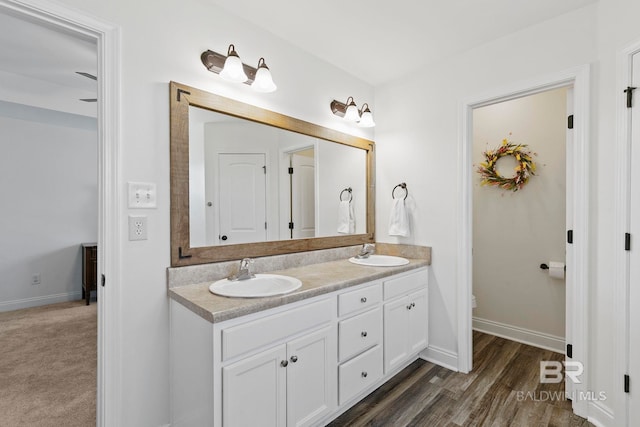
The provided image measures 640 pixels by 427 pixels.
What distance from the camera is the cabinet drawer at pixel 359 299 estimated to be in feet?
5.76

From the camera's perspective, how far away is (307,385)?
1.55 metres

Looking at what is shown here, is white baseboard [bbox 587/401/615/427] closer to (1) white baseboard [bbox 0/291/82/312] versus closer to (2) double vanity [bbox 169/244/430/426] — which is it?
(2) double vanity [bbox 169/244/430/426]

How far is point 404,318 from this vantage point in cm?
221

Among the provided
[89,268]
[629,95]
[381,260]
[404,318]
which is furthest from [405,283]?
[89,268]

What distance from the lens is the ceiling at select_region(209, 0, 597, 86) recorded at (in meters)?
1.80

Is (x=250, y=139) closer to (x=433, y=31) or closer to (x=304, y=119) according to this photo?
(x=304, y=119)

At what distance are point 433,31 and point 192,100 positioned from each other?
64.5 inches

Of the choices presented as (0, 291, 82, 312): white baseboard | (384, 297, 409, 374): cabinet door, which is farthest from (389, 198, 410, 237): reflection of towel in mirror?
(0, 291, 82, 312): white baseboard

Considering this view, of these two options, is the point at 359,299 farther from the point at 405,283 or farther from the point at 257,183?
the point at 257,183

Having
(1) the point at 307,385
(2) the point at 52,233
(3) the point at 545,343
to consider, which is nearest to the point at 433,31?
(1) the point at 307,385

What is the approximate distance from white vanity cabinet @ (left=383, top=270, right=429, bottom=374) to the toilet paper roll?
112 centimetres

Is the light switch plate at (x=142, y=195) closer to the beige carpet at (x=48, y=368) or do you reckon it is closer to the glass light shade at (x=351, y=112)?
the beige carpet at (x=48, y=368)

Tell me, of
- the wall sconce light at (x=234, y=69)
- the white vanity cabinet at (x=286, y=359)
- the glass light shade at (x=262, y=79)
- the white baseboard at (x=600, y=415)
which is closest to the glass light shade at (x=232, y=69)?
the wall sconce light at (x=234, y=69)

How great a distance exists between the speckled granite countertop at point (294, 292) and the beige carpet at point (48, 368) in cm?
110
